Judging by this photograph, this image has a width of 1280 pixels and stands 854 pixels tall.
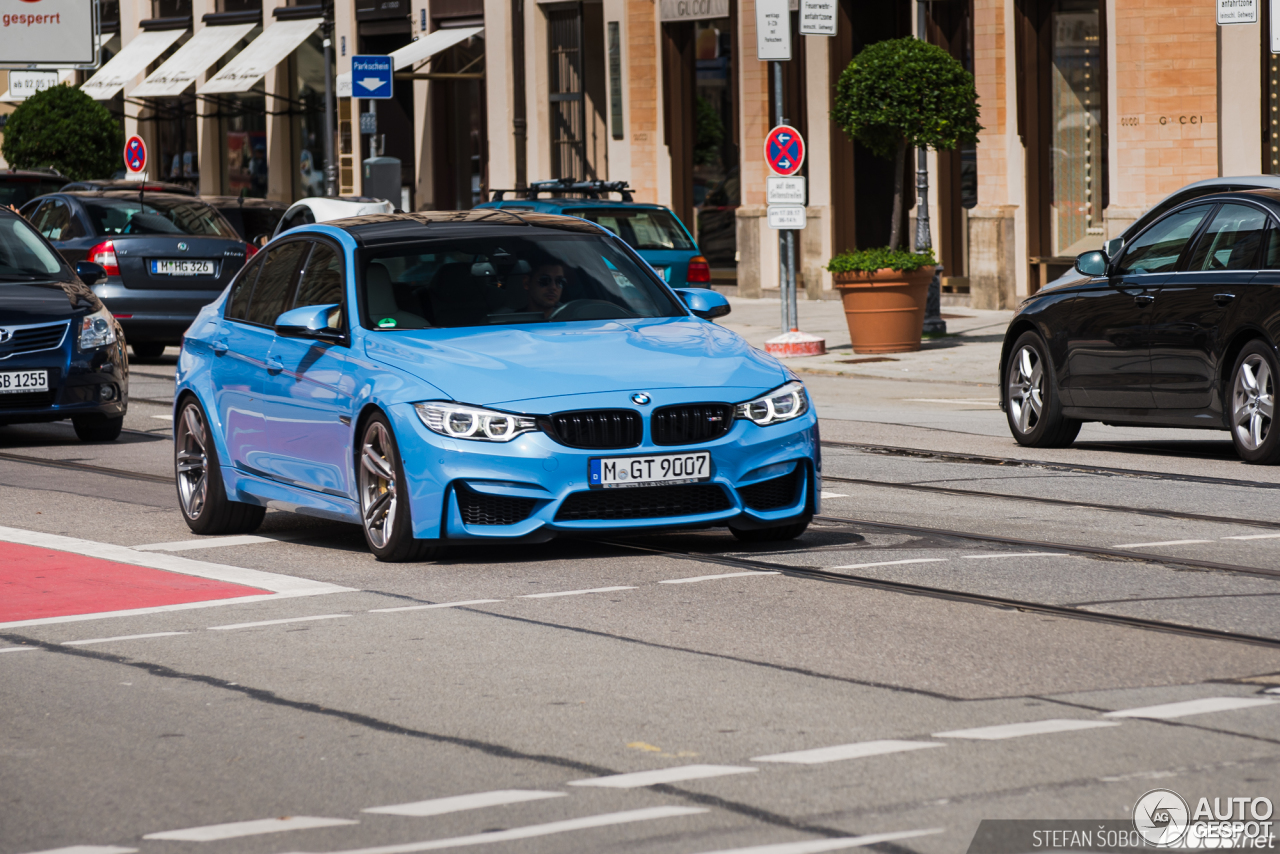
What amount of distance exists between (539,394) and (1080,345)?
19.7 feet

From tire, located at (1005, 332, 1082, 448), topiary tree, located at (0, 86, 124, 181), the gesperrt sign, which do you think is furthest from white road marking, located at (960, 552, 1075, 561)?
topiary tree, located at (0, 86, 124, 181)

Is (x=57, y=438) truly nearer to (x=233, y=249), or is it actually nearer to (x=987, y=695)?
(x=233, y=249)

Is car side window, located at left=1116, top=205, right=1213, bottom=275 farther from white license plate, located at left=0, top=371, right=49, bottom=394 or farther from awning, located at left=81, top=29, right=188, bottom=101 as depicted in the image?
awning, located at left=81, top=29, right=188, bottom=101

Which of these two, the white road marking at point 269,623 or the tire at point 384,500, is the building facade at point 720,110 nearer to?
the tire at point 384,500

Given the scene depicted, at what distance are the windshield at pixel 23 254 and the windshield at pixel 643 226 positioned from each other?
7.71 metres

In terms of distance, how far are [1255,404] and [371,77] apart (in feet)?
67.7

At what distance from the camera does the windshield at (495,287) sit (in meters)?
9.73

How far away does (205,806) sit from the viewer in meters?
5.28

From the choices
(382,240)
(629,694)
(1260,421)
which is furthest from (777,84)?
(629,694)

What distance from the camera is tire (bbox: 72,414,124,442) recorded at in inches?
617

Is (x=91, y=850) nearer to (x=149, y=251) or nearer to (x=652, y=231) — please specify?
(x=149, y=251)

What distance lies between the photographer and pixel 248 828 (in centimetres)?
506

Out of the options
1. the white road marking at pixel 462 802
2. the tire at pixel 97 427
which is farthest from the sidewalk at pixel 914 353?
the white road marking at pixel 462 802

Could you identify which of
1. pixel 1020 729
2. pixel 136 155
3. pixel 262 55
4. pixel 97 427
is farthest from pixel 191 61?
pixel 1020 729
